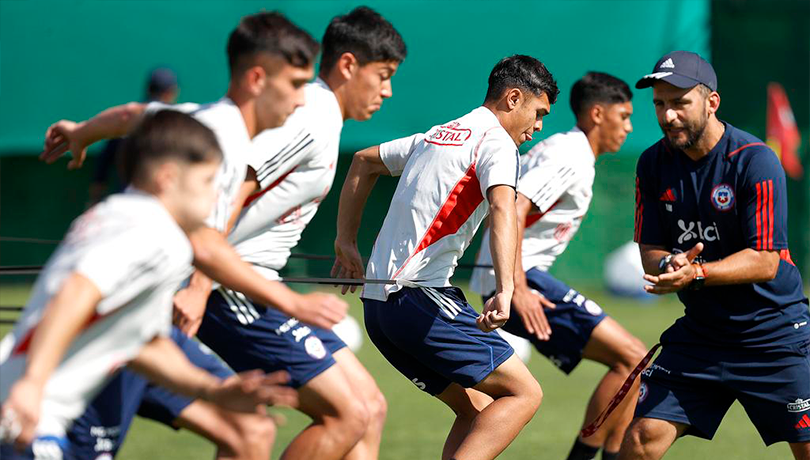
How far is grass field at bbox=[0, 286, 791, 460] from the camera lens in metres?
7.61

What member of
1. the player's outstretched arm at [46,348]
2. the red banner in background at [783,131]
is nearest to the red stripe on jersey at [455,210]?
the player's outstretched arm at [46,348]

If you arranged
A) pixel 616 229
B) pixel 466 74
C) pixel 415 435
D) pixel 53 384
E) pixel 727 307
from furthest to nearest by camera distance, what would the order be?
pixel 616 229 < pixel 466 74 < pixel 415 435 < pixel 727 307 < pixel 53 384

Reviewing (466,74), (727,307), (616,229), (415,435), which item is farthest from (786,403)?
(616,229)

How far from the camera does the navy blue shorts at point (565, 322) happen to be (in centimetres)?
729

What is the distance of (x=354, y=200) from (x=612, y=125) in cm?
231

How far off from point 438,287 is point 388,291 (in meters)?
0.24

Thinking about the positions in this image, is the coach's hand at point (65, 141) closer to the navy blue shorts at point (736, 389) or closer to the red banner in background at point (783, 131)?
the navy blue shorts at point (736, 389)

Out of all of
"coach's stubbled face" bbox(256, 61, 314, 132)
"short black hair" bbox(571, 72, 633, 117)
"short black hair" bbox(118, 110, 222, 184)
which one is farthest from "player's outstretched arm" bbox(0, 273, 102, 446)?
"short black hair" bbox(571, 72, 633, 117)

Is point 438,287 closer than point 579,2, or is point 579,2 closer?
point 438,287

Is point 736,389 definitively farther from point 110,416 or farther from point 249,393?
point 110,416

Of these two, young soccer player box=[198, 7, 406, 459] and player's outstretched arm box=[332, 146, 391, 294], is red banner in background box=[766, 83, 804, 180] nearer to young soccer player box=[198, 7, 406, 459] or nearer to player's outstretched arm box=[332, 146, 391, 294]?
player's outstretched arm box=[332, 146, 391, 294]

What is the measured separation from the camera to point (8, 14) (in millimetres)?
15570

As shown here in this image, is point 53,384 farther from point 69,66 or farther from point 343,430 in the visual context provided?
point 69,66

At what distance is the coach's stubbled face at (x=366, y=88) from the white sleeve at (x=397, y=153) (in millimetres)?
436
